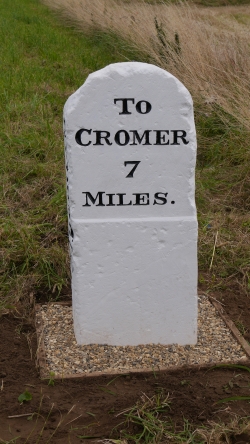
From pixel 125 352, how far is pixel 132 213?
70 cm

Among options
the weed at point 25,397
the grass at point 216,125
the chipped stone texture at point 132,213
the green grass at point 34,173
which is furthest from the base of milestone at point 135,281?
the grass at point 216,125

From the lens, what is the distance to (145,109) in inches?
111

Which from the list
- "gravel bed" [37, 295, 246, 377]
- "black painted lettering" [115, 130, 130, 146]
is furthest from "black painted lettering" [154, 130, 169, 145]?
"gravel bed" [37, 295, 246, 377]

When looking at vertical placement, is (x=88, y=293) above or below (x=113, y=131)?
below

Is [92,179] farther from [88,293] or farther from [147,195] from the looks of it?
[88,293]

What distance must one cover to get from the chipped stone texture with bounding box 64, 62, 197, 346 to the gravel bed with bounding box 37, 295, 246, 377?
0.05 m

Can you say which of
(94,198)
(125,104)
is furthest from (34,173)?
(125,104)

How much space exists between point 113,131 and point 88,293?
0.79 m

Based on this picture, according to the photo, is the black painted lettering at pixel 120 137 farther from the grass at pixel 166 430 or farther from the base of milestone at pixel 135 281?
the grass at pixel 166 430

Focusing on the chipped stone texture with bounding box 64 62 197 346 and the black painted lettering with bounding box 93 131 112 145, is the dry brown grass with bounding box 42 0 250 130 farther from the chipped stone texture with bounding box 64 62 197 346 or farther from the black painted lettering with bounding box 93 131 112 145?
the black painted lettering with bounding box 93 131 112 145

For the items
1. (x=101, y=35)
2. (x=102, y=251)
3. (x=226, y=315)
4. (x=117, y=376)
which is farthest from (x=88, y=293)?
(x=101, y=35)

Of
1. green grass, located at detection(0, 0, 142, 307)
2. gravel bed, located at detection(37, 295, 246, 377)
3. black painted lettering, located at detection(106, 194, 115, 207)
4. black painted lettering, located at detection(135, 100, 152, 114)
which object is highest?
black painted lettering, located at detection(135, 100, 152, 114)

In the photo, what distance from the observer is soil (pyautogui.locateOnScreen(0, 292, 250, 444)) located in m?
2.52

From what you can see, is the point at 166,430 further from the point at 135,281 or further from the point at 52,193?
the point at 52,193
